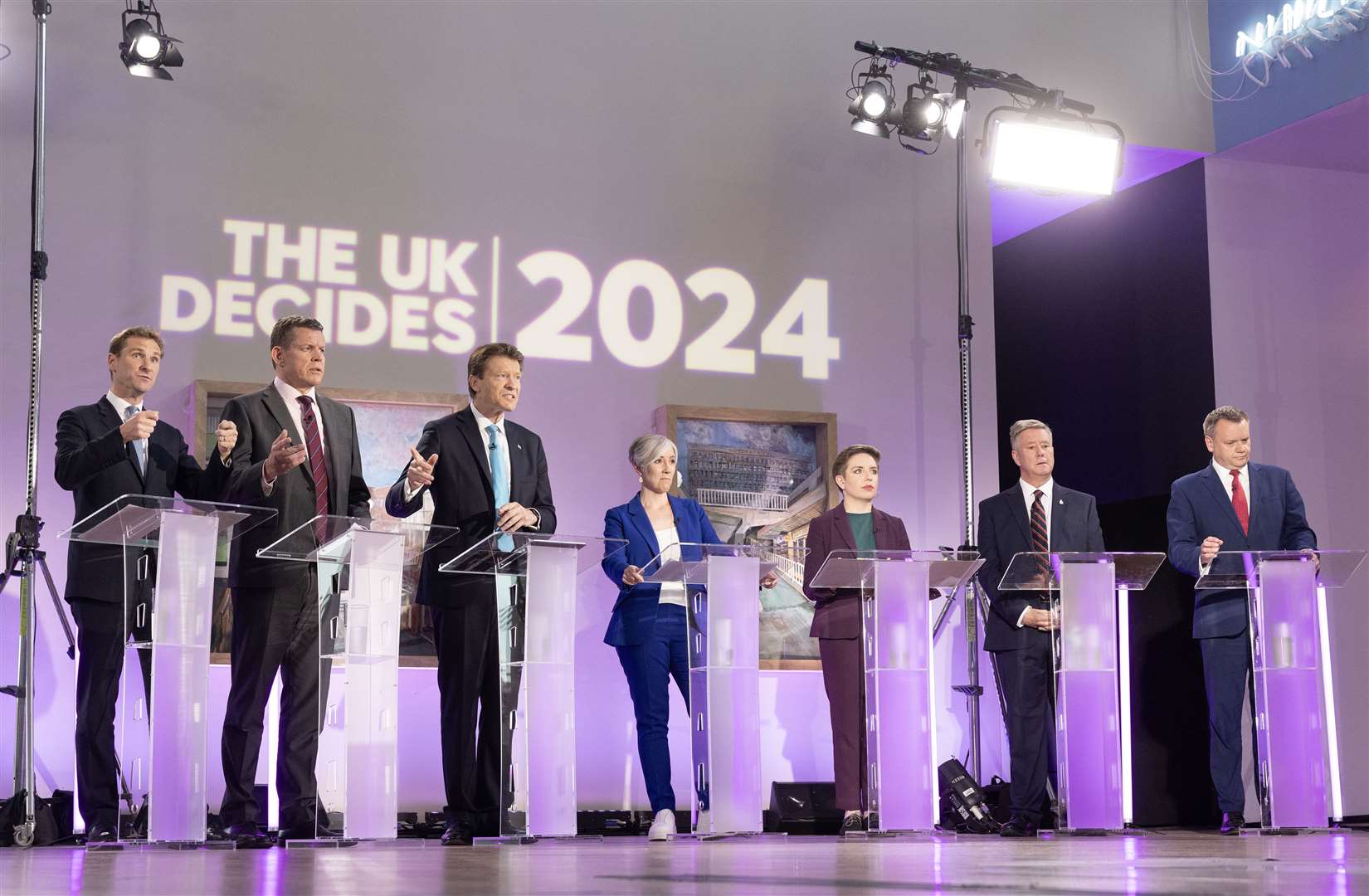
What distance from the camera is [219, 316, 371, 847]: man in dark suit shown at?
4570mm

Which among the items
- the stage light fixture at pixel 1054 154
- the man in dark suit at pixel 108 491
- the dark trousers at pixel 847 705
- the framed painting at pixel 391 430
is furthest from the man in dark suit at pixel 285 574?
the stage light fixture at pixel 1054 154

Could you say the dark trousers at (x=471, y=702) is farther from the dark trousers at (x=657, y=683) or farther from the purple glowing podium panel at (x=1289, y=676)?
the purple glowing podium panel at (x=1289, y=676)

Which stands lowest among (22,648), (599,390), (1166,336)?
(22,648)

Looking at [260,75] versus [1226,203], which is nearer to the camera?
[260,75]

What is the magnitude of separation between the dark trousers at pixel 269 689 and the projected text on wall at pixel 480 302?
1.97 metres

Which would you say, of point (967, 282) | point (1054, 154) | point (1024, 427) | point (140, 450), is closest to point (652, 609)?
point (1024, 427)

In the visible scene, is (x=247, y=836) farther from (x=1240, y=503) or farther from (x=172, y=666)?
(x=1240, y=503)

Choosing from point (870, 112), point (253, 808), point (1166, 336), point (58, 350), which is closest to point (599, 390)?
point (870, 112)

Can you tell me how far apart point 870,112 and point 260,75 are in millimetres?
2737

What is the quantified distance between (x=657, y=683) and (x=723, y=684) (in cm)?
79

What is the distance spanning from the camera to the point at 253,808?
459cm

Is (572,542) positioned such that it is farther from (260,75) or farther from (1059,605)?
(260,75)

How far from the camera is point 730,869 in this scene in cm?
321

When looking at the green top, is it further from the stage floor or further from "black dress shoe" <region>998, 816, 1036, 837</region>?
the stage floor
